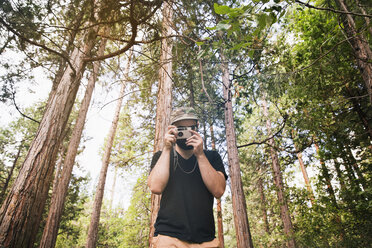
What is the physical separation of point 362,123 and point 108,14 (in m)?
8.72

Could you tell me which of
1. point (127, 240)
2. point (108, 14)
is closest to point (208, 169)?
point (108, 14)

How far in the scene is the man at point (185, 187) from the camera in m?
1.51

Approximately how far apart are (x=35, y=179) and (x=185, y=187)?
246 cm

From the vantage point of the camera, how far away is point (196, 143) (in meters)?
1.90

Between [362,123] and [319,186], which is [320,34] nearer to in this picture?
[362,123]

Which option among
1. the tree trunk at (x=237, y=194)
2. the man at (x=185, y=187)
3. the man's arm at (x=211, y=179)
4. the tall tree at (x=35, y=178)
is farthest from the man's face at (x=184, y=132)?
the tree trunk at (x=237, y=194)

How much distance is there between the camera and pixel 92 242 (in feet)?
26.1

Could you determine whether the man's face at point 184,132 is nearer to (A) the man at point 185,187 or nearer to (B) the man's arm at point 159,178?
(A) the man at point 185,187

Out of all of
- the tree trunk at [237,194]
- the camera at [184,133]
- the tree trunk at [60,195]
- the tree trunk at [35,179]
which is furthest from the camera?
the tree trunk at [237,194]

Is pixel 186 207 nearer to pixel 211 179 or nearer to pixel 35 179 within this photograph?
pixel 211 179

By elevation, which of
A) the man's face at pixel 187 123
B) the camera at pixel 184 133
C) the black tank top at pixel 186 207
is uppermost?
the man's face at pixel 187 123

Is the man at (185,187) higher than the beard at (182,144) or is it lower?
lower

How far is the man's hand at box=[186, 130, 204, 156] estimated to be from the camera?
1.88m

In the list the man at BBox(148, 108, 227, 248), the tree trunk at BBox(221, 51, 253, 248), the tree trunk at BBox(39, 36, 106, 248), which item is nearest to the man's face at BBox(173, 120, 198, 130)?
the man at BBox(148, 108, 227, 248)
